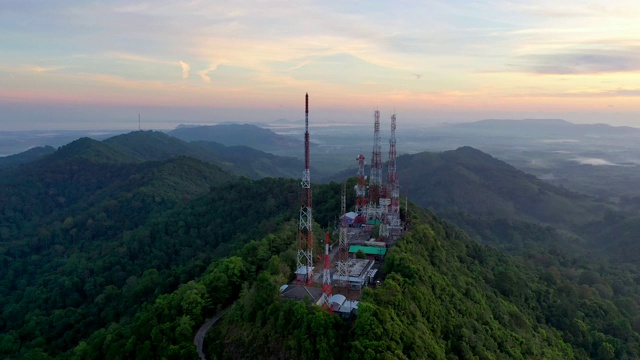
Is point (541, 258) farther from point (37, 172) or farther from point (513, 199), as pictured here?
point (37, 172)

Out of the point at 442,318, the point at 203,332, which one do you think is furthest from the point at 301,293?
the point at 442,318

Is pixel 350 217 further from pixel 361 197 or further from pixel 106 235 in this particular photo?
pixel 106 235

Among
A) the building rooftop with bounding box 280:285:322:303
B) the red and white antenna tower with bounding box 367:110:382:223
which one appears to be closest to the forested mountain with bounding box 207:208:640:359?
the building rooftop with bounding box 280:285:322:303

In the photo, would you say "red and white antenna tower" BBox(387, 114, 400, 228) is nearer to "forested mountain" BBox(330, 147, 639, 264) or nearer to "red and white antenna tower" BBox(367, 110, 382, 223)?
"red and white antenna tower" BBox(367, 110, 382, 223)

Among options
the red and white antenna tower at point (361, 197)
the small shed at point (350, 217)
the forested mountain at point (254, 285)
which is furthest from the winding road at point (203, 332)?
the red and white antenna tower at point (361, 197)

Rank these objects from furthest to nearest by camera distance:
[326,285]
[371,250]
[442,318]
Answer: [371,250], [442,318], [326,285]

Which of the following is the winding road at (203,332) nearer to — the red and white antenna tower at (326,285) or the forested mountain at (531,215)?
the red and white antenna tower at (326,285)
